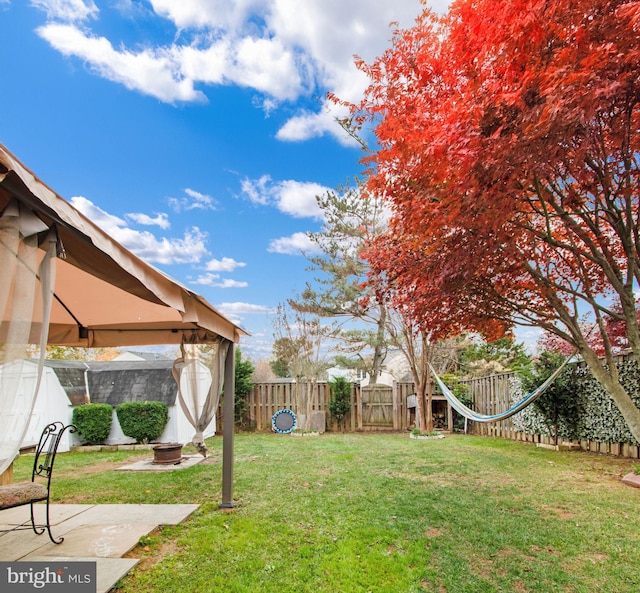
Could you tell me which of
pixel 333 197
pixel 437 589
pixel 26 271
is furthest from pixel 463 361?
pixel 26 271

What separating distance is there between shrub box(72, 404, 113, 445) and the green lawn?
1551 millimetres

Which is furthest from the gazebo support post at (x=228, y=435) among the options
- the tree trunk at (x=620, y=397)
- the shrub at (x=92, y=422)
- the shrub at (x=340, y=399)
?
the shrub at (x=340, y=399)

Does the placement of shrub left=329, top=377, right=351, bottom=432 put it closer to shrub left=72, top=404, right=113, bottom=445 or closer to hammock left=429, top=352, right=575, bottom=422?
hammock left=429, top=352, right=575, bottom=422

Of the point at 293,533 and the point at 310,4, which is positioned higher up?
the point at 310,4

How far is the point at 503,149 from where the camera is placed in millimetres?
2926

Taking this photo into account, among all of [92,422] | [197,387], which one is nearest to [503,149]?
[197,387]

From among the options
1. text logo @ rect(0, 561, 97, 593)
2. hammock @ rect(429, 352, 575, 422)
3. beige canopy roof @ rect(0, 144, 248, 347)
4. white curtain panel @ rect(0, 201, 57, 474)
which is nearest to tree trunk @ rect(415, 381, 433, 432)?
hammock @ rect(429, 352, 575, 422)

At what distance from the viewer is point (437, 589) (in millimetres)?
2352

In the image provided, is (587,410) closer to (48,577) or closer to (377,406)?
(377,406)

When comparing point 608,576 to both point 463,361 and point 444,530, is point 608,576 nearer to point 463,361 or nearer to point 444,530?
point 444,530

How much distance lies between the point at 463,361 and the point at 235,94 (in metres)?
11.4

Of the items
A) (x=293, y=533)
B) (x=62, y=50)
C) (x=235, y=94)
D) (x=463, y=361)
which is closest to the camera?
(x=293, y=533)

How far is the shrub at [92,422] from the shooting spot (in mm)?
7719

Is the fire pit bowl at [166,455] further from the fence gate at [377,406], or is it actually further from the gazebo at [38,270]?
the fence gate at [377,406]
